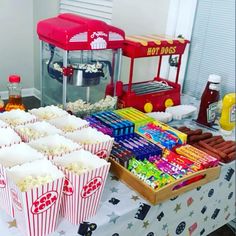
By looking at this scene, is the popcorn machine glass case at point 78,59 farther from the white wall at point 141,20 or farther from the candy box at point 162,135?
the white wall at point 141,20

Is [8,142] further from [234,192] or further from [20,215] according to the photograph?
[234,192]

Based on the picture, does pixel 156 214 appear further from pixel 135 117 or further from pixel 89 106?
pixel 89 106

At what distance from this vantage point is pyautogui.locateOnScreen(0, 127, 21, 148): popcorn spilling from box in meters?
0.75

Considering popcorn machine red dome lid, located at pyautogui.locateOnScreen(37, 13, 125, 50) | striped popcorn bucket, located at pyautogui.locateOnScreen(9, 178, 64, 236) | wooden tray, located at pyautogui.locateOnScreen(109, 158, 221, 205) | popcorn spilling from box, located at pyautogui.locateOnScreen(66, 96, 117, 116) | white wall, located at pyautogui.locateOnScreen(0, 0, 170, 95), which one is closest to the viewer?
striped popcorn bucket, located at pyautogui.locateOnScreen(9, 178, 64, 236)

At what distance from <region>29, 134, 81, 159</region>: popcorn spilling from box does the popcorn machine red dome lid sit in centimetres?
42

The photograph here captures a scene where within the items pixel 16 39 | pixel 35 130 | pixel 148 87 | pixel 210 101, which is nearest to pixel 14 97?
pixel 35 130

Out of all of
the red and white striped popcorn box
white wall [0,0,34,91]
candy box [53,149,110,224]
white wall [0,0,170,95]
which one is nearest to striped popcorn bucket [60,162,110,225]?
candy box [53,149,110,224]

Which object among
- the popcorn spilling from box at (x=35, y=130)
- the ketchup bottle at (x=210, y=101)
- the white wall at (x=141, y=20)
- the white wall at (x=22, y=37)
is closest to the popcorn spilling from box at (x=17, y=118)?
the popcorn spilling from box at (x=35, y=130)

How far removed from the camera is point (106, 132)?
97cm

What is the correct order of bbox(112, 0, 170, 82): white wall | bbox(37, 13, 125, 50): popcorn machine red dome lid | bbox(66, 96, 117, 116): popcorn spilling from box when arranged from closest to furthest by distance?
bbox(37, 13, 125, 50): popcorn machine red dome lid, bbox(66, 96, 117, 116): popcorn spilling from box, bbox(112, 0, 170, 82): white wall

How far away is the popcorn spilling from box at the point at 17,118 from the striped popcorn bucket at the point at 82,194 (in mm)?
273

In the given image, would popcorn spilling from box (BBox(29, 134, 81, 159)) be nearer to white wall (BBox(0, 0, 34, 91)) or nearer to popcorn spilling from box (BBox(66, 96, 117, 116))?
popcorn spilling from box (BBox(66, 96, 117, 116))

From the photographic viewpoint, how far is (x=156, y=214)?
2.80ft

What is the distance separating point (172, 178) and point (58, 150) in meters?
0.32
